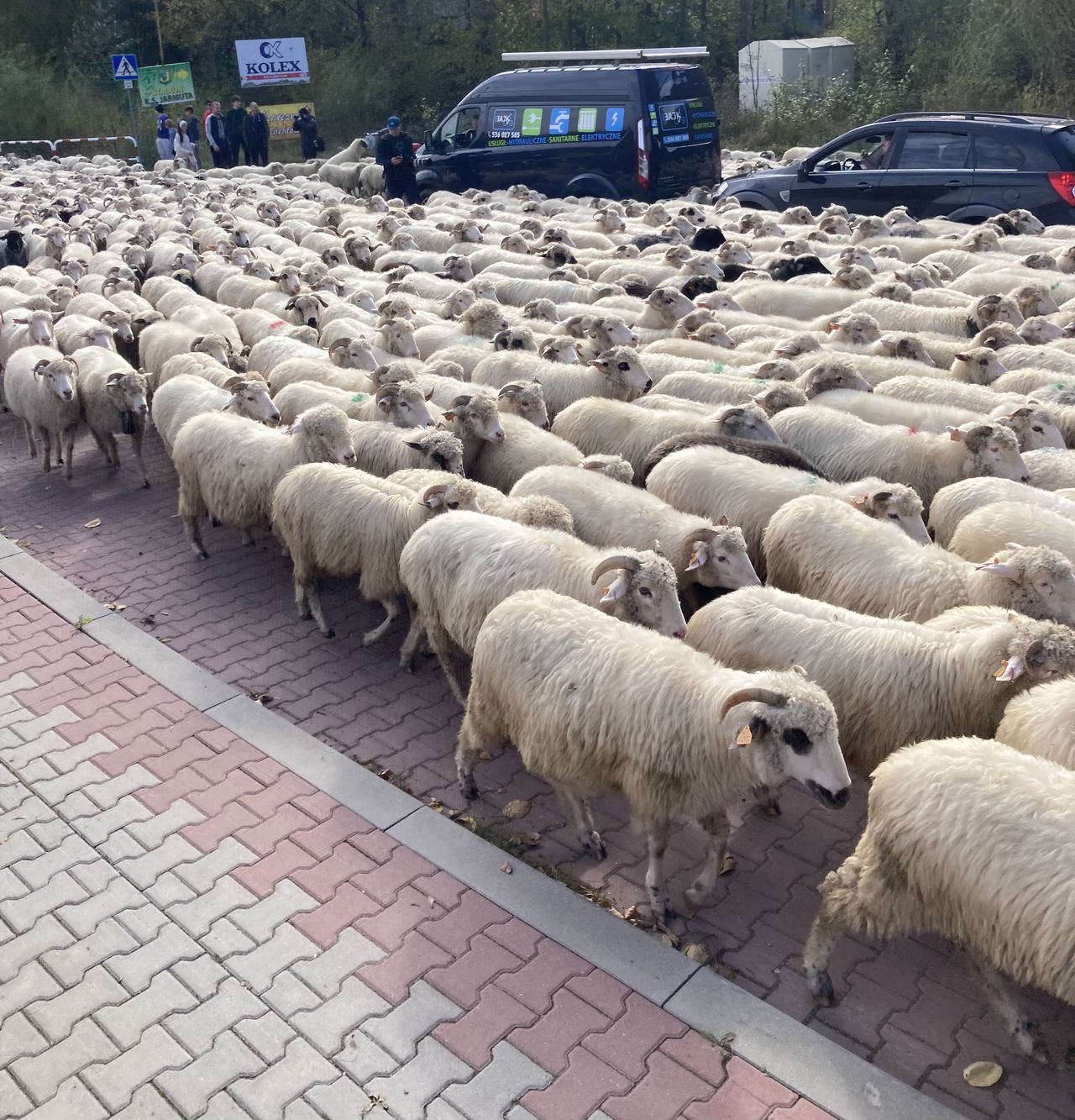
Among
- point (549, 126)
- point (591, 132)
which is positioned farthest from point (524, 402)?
point (549, 126)

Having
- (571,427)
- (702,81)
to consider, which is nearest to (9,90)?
(702,81)

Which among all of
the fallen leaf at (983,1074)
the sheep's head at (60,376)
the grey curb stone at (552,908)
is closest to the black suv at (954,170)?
the sheep's head at (60,376)

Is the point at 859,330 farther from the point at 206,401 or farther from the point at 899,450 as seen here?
the point at 206,401

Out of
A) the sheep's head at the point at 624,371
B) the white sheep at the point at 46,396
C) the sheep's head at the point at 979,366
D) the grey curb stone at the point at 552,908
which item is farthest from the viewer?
the white sheep at the point at 46,396

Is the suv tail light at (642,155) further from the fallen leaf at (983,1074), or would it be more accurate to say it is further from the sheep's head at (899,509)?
the fallen leaf at (983,1074)

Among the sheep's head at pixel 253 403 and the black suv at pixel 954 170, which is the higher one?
the black suv at pixel 954 170

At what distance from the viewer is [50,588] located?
22.9ft

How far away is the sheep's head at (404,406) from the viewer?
23.5 ft

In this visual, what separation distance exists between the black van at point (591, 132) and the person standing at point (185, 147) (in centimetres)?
1196

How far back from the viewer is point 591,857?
4.48 meters

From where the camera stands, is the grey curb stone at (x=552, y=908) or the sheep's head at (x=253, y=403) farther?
the sheep's head at (x=253, y=403)

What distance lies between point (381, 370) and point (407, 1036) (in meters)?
5.36

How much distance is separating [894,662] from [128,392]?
22.4 ft

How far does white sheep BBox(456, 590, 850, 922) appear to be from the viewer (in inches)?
147
